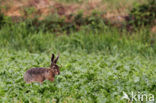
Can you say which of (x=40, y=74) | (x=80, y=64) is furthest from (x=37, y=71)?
(x=80, y=64)

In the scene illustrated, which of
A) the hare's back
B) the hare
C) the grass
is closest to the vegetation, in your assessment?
the grass

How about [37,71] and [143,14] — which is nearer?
[37,71]

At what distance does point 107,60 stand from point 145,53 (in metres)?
1.80

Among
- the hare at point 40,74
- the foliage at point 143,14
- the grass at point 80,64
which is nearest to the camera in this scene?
the grass at point 80,64

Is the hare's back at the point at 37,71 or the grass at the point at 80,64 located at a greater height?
the hare's back at the point at 37,71

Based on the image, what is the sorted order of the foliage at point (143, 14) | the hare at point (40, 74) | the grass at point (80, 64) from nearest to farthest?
1. the grass at point (80, 64)
2. the hare at point (40, 74)
3. the foliage at point (143, 14)

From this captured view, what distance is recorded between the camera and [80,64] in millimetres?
9328

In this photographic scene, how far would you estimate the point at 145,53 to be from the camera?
1131 centimetres

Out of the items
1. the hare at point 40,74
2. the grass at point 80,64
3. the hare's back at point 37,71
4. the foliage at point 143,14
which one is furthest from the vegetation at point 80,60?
the foliage at point 143,14

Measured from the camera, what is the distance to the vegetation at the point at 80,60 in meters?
6.20

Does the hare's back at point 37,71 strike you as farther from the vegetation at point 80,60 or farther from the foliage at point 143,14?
the foliage at point 143,14

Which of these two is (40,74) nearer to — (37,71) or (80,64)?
(37,71)

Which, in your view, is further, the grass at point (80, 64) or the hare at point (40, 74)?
the hare at point (40, 74)

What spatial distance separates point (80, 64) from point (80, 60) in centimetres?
39
